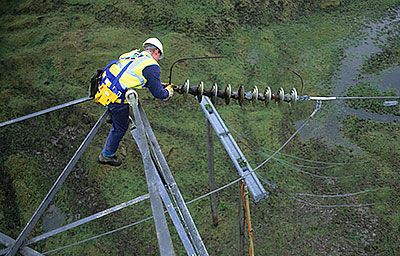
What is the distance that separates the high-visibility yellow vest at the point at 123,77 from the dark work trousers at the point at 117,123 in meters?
0.12

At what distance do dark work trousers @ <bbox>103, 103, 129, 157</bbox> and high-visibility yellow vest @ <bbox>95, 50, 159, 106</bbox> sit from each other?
119mm

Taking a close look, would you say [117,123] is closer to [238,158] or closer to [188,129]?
[238,158]

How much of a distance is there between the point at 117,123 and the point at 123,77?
2.44ft

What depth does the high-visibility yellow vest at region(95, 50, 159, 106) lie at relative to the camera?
3.77m

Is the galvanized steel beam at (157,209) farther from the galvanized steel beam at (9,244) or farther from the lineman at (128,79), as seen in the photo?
the galvanized steel beam at (9,244)

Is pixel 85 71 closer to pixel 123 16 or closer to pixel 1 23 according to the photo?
pixel 123 16

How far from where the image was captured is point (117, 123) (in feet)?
13.8

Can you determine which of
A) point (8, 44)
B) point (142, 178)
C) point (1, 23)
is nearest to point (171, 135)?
point (142, 178)

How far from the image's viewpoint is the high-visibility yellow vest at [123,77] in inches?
148

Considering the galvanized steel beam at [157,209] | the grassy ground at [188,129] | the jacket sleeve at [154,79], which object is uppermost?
the jacket sleeve at [154,79]

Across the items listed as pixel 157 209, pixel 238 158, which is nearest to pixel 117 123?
pixel 238 158

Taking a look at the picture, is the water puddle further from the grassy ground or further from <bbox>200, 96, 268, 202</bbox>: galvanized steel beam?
<bbox>200, 96, 268, 202</bbox>: galvanized steel beam

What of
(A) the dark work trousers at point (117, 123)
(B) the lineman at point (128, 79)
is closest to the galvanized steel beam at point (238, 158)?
(B) the lineman at point (128, 79)

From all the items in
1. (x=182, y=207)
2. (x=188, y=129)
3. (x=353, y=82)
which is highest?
(x=182, y=207)
